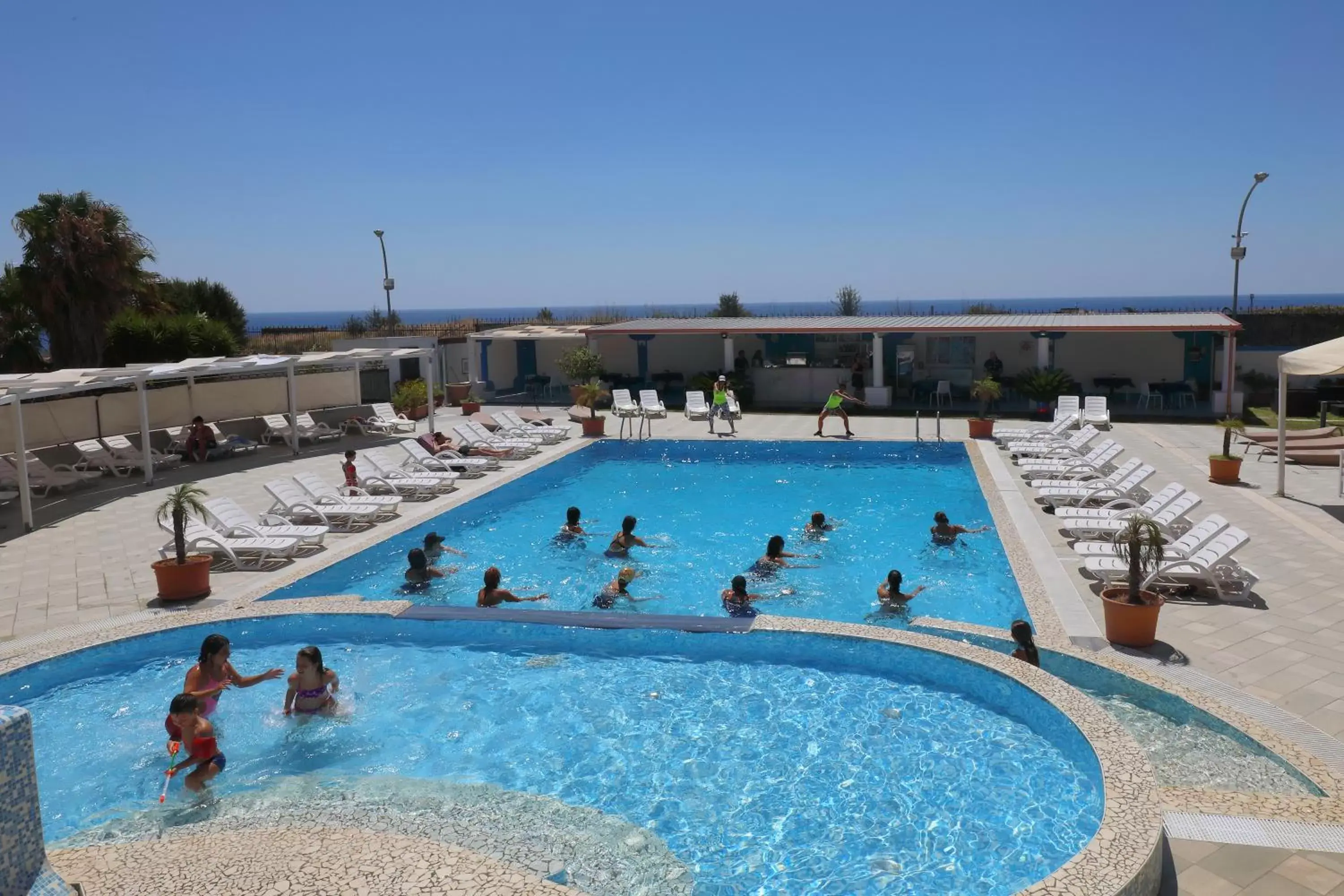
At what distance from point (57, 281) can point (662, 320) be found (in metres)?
16.1

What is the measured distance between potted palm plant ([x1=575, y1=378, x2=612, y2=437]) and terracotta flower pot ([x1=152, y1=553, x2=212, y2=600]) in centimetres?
1124

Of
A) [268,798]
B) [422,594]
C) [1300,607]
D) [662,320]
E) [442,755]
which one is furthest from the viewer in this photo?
[662,320]

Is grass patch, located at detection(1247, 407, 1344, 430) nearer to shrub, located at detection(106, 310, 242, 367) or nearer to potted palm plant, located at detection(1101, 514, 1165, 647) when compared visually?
potted palm plant, located at detection(1101, 514, 1165, 647)

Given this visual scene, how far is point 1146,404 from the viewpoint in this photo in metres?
23.0

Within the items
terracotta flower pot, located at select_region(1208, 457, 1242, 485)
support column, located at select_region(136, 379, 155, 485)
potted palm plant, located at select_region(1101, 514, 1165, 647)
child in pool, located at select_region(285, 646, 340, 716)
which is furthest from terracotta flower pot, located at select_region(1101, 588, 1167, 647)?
support column, located at select_region(136, 379, 155, 485)

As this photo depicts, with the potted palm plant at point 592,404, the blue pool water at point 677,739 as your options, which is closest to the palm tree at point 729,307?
the potted palm plant at point 592,404

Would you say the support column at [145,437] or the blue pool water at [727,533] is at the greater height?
the support column at [145,437]

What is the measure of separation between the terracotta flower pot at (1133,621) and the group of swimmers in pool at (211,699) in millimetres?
6025

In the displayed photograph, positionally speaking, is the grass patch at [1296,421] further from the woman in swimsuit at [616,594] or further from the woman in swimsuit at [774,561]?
the woman in swimsuit at [616,594]

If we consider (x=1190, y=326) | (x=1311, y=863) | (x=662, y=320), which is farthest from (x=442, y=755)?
(x=662, y=320)

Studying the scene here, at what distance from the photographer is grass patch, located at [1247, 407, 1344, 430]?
1762 cm

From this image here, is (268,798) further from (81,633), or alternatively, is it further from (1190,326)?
(1190,326)

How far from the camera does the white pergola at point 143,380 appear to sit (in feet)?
40.3

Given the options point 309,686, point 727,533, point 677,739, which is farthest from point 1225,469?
point 309,686
